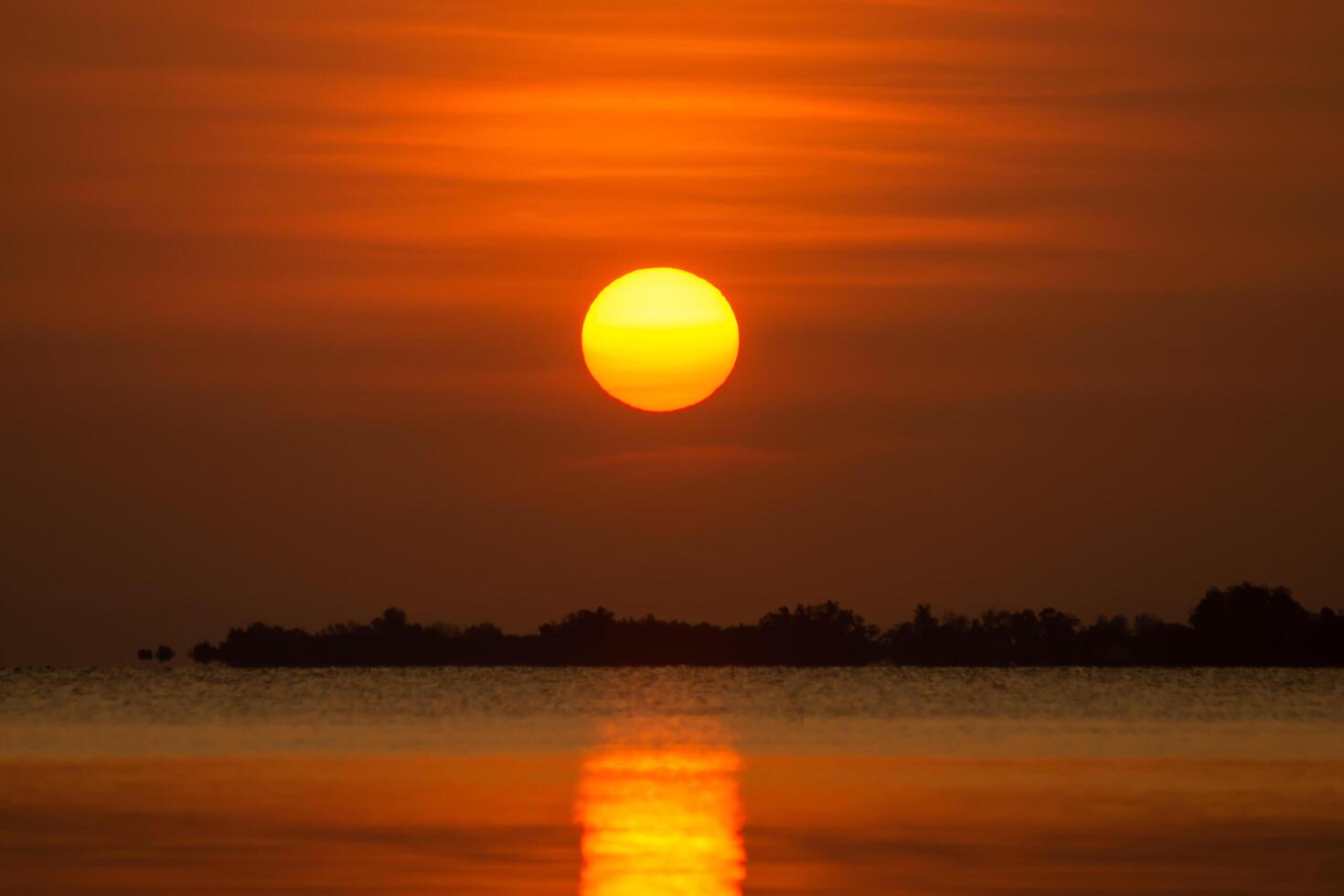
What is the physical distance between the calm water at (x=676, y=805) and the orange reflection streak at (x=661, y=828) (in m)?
0.09

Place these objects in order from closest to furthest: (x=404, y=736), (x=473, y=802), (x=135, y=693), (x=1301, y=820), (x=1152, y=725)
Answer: (x=1301, y=820)
(x=473, y=802)
(x=404, y=736)
(x=1152, y=725)
(x=135, y=693)

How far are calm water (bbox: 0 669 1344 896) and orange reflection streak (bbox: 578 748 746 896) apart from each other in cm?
9

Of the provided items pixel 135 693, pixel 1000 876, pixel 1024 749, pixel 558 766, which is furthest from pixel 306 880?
pixel 135 693

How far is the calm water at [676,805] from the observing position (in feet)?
85.6

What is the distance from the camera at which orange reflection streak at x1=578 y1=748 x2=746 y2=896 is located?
25141mm

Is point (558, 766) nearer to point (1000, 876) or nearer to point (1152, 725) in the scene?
point (1000, 876)

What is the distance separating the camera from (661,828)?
103 feet

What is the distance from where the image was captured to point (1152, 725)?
224 feet

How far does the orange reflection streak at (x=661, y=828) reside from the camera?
25141 mm

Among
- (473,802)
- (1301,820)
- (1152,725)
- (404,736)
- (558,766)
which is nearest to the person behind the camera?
(1301,820)

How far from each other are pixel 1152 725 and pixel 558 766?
2670 cm

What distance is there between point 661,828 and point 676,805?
432 centimetres

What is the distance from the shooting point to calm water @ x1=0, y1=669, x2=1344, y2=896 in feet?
85.6

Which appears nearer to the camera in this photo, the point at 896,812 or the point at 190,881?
the point at 190,881
